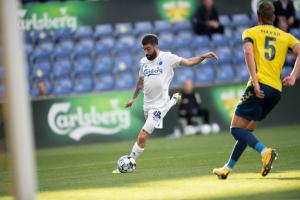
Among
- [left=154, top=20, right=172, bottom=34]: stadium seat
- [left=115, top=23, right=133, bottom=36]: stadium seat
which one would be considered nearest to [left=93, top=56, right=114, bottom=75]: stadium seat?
[left=115, top=23, right=133, bottom=36]: stadium seat

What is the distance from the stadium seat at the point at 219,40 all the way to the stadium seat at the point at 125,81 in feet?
8.87

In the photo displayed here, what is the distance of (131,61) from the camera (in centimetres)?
2247

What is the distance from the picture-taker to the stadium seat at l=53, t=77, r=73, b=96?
21828 mm

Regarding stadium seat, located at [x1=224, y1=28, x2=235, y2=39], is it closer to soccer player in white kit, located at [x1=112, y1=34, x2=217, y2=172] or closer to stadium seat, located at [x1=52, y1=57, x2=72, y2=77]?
stadium seat, located at [x1=52, y1=57, x2=72, y2=77]

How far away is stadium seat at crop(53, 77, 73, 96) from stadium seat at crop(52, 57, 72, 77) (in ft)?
0.58

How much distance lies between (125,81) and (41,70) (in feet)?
7.16

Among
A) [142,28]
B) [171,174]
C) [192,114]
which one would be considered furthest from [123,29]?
[171,174]

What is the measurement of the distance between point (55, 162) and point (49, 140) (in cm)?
467

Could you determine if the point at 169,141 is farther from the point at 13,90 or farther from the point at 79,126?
the point at 13,90

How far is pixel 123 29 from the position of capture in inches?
911

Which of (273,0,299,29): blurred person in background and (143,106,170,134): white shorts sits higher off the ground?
(273,0,299,29): blurred person in background

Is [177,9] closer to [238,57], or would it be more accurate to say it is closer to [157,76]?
[238,57]

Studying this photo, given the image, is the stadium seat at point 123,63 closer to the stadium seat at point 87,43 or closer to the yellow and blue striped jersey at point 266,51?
the stadium seat at point 87,43

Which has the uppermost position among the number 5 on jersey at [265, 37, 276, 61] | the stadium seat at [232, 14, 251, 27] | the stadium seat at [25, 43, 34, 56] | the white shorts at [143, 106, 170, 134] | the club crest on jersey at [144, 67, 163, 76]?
the number 5 on jersey at [265, 37, 276, 61]
